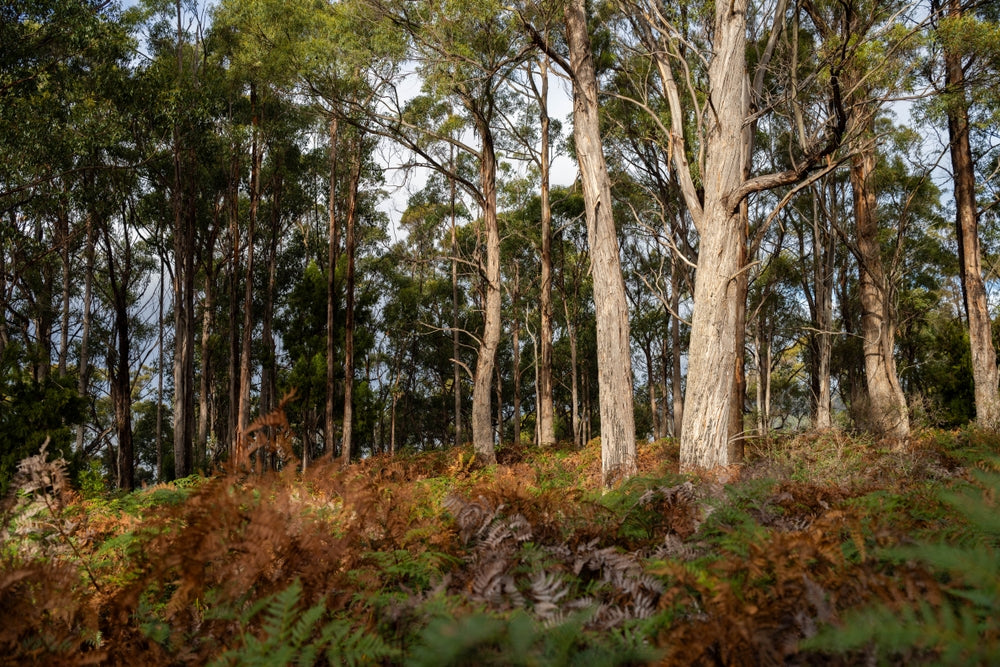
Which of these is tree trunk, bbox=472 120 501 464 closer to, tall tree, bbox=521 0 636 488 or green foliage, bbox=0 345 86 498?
tall tree, bbox=521 0 636 488

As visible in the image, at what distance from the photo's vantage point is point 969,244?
13.5 m

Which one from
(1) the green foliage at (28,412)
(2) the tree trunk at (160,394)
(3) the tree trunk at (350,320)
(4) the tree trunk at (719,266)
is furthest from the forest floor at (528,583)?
(2) the tree trunk at (160,394)

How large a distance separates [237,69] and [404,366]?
18.1 m

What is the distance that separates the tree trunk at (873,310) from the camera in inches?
525

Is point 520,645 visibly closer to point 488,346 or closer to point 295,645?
point 295,645

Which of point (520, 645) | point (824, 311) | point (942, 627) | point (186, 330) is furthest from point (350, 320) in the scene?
point (942, 627)

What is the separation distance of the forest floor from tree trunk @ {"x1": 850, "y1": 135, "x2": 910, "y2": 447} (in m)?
11.9

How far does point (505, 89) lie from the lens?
17531mm

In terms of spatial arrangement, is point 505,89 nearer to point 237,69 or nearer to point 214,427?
point 237,69

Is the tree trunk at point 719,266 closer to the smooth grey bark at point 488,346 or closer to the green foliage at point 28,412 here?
the smooth grey bark at point 488,346

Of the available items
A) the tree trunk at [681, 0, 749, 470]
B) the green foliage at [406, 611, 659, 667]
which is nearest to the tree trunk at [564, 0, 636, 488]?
the tree trunk at [681, 0, 749, 470]

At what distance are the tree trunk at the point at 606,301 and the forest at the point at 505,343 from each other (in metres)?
0.05

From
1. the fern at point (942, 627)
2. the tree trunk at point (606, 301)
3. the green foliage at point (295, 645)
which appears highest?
the tree trunk at point (606, 301)

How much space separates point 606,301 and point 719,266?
4.92 feet
